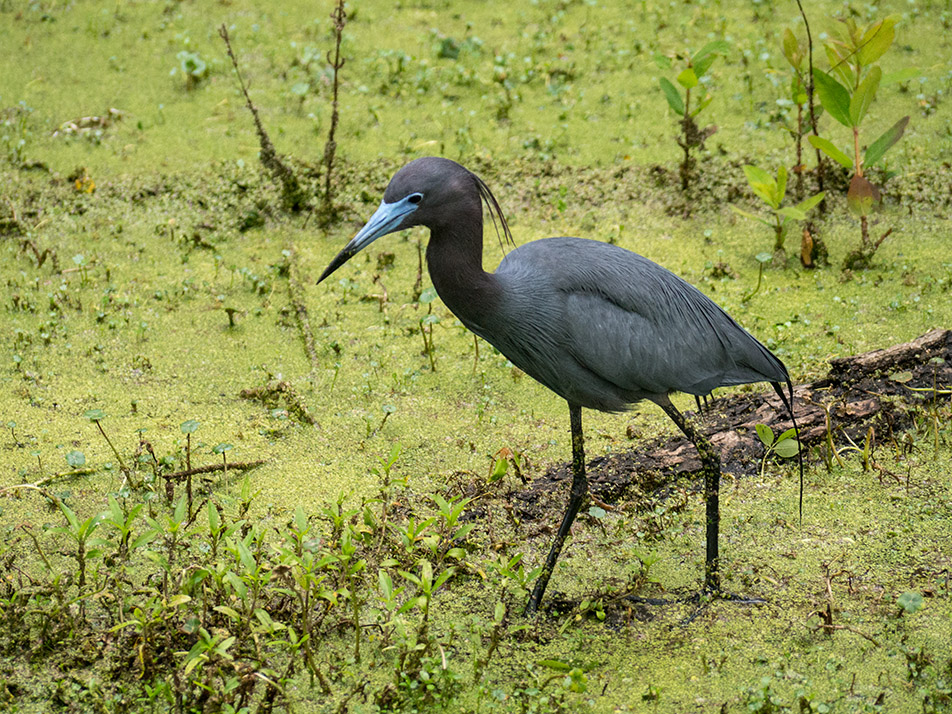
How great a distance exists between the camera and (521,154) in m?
6.71

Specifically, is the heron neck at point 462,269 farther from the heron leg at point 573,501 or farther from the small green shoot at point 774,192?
the small green shoot at point 774,192

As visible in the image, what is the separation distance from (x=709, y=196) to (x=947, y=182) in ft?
4.60

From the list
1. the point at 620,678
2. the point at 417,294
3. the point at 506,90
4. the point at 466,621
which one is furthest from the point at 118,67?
the point at 620,678

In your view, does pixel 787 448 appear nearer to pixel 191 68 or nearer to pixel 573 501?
pixel 573 501

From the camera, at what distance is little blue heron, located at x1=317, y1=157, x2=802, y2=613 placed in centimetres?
346

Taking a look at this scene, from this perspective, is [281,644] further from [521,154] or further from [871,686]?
[521,154]

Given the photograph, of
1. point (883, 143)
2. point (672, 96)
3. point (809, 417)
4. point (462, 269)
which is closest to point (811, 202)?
point (883, 143)

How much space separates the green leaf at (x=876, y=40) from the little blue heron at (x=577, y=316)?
226cm

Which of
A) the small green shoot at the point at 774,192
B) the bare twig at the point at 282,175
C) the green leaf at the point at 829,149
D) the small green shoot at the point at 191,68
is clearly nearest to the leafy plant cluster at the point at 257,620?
the small green shoot at the point at 774,192

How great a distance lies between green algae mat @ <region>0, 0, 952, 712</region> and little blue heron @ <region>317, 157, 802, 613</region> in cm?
40

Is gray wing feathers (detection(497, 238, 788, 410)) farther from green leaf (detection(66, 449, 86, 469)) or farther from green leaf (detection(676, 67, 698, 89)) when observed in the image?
green leaf (detection(676, 67, 698, 89))

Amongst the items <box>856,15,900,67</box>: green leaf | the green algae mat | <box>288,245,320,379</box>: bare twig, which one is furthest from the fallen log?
<box>856,15,900,67</box>: green leaf

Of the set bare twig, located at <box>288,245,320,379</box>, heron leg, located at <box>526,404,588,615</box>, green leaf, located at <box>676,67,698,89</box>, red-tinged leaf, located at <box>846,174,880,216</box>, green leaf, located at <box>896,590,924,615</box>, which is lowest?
green leaf, located at <box>896,590,924,615</box>

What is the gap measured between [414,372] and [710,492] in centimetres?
180
